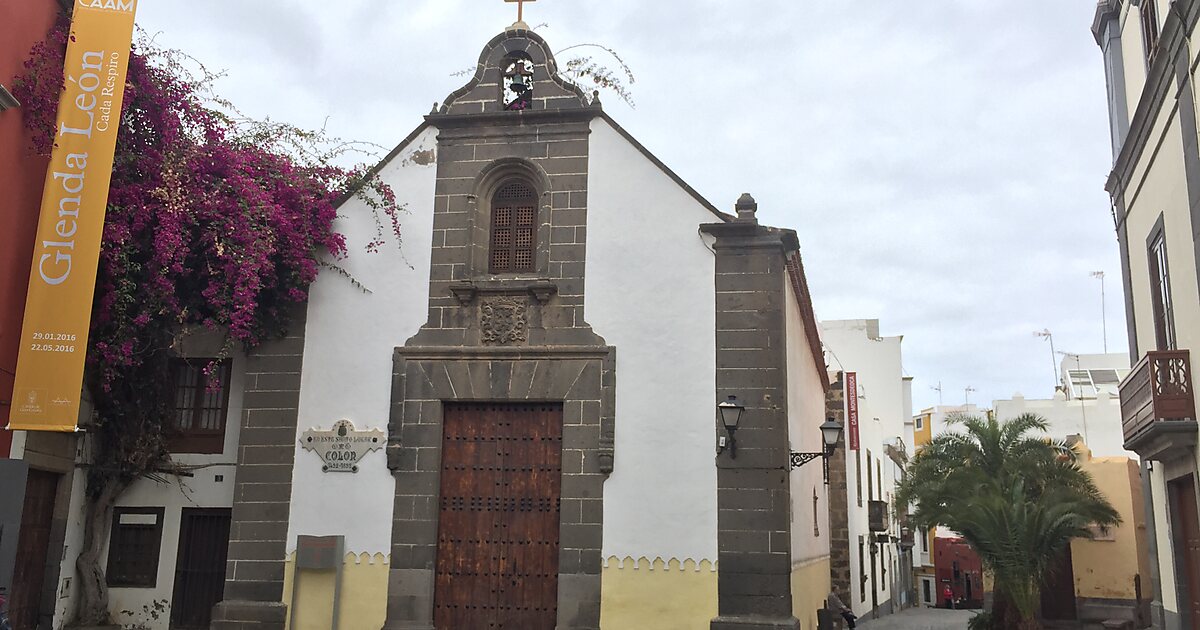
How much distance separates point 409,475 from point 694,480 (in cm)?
349

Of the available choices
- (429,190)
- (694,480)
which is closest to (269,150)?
(429,190)

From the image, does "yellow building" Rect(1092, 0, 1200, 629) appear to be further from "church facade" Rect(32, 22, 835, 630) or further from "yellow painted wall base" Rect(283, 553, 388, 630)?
"yellow painted wall base" Rect(283, 553, 388, 630)

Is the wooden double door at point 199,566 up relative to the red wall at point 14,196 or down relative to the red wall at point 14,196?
down

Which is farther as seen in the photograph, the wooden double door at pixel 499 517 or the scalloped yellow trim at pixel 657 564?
the wooden double door at pixel 499 517

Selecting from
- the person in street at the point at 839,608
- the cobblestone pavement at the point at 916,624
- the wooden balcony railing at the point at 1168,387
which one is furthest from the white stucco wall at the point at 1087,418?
the wooden balcony railing at the point at 1168,387

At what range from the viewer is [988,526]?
18.1 meters

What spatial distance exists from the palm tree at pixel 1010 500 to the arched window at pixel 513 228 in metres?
10.2

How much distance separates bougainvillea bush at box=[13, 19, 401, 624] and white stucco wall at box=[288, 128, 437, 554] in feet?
0.90

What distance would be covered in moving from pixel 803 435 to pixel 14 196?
11.1 m

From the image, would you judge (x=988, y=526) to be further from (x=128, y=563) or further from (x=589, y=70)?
(x=128, y=563)

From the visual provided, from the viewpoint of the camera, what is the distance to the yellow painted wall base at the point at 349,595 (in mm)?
12227

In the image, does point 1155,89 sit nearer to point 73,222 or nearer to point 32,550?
point 73,222

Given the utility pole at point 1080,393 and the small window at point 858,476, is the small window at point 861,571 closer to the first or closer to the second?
the small window at point 858,476

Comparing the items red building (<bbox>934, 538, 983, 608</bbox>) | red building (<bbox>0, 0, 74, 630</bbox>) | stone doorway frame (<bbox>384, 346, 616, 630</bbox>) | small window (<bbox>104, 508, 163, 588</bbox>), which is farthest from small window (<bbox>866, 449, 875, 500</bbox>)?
red building (<bbox>0, 0, 74, 630</bbox>)
